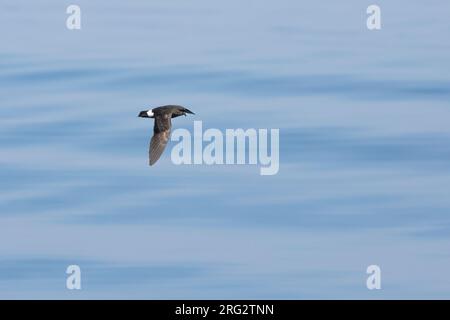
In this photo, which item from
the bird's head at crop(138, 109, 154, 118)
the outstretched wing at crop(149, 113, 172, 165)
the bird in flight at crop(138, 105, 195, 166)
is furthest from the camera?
the bird's head at crop(138, 109, 154, 118)

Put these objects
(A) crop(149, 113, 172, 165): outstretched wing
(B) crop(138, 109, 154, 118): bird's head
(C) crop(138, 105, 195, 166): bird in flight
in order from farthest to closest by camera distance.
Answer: (B) crop(138, 109, 154, 118): bird's head < (C) crop(138, 105, 195, 166): bird in flight < (A) crop(149, 113, 172, 165): outstretched wing

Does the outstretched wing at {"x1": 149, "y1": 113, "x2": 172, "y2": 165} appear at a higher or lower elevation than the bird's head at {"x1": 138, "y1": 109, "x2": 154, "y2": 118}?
lower

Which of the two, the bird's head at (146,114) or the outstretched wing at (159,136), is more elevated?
the bird's head at (146,114)

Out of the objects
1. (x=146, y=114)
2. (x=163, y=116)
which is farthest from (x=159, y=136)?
(x=146, y=114)

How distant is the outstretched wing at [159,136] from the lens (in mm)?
15977

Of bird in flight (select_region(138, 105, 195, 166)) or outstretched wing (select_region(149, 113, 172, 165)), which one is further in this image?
bird in flight (select_region(138, 105, 195, 166))

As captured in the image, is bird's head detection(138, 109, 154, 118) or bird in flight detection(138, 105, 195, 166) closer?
bird in flight detection(138, 105, 195, 166)

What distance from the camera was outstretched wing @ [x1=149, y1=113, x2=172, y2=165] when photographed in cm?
1598

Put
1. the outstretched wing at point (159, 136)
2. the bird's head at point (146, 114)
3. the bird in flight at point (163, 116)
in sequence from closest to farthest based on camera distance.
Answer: the outstretched wing at point (159, 136)
the bird in flight at point (163, 116)
the bird's head at point (146, 114)

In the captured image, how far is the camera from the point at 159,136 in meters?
16.4
